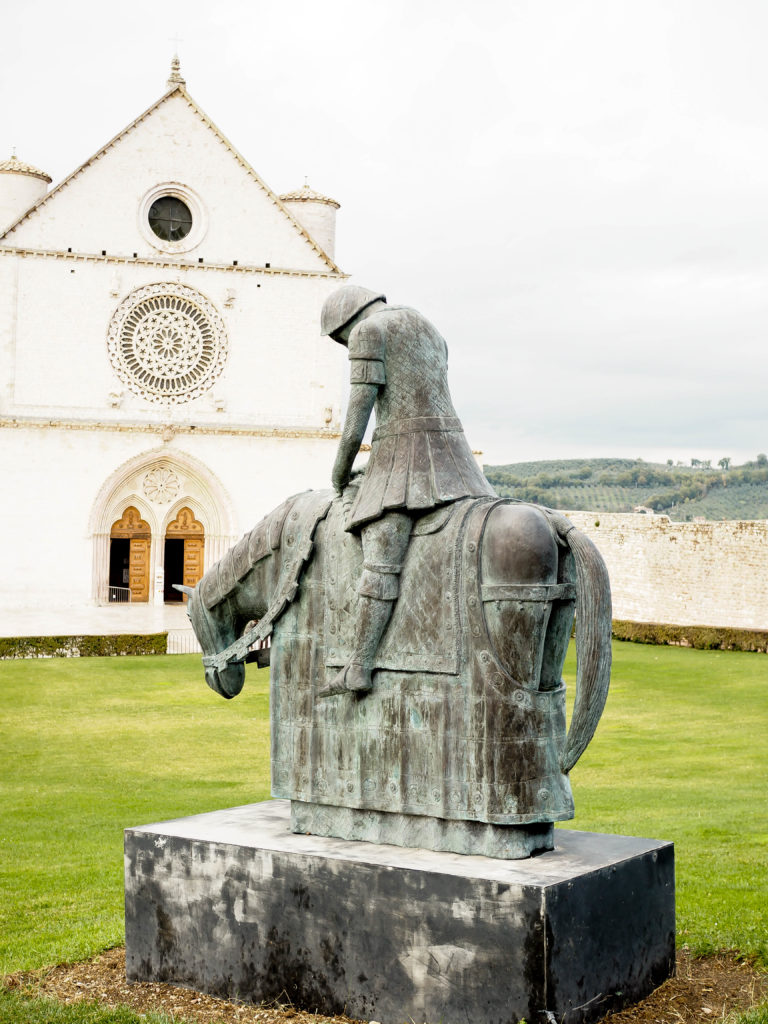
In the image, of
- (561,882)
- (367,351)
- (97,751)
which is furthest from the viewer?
(97,751)

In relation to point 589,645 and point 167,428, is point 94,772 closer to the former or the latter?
point 589,645

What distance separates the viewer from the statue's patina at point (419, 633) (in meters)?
5.21

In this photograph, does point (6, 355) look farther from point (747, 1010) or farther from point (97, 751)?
point (747, 1010)

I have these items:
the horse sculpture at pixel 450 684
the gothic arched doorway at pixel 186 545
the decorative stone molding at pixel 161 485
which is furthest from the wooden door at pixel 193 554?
the horse sculpture at pixel 450 684

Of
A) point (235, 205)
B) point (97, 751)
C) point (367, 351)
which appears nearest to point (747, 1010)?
point (367, 351)

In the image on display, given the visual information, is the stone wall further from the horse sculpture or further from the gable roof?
the horse sculpture

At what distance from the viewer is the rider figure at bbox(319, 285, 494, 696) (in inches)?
215

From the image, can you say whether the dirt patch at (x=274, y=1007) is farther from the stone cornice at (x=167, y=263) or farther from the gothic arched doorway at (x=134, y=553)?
the stone cornice at (x=167, y=263)

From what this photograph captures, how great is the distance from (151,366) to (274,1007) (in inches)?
1311

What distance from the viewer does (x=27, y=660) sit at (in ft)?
79.9

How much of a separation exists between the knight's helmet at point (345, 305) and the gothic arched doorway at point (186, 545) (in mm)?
31463

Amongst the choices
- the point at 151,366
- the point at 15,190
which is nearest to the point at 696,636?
the point at 151,366

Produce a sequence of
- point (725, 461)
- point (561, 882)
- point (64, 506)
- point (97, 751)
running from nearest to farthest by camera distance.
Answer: point (561, 882), point (97, 751), point (64, 506), point (725, 461)

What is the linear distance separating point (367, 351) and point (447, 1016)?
2857 mm
